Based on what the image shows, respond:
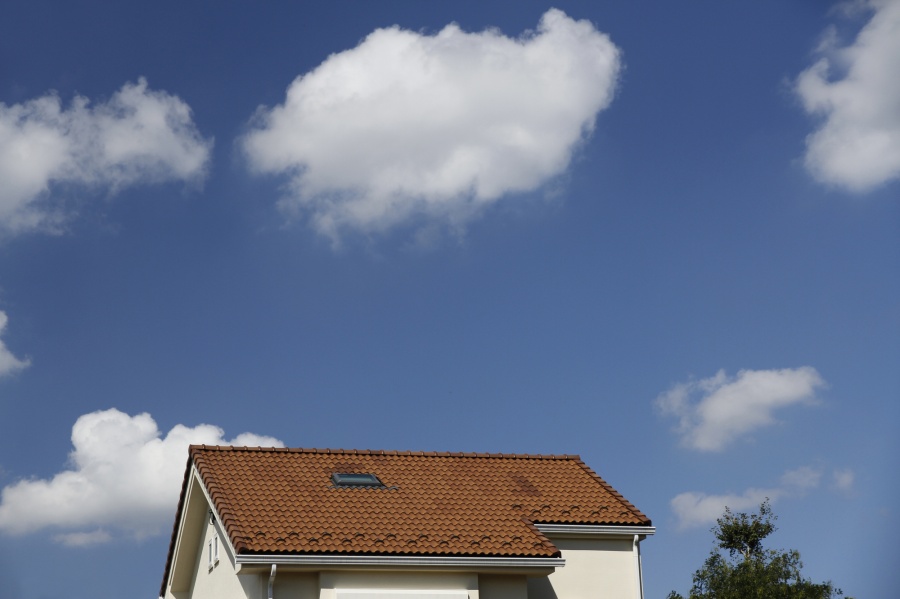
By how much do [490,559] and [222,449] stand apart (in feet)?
26.1

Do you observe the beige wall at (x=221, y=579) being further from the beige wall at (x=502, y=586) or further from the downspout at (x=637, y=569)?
the downspout at (x=637, y=569)

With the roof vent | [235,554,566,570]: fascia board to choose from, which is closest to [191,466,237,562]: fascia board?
[235,554,566,570]: fascia board

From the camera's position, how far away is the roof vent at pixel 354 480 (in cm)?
2541

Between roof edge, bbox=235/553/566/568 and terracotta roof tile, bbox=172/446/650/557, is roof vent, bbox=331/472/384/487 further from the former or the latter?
roof edge, bbox=235/553/566/568

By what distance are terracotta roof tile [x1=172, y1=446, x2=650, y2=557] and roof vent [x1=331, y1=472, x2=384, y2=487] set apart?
25 centimetres

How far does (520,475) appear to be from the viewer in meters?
28.2

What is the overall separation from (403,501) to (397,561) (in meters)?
2.97

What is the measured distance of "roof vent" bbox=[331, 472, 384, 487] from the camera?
83.4 feet

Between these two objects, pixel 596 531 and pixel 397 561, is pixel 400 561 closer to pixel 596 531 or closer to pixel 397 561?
pixel 397 561

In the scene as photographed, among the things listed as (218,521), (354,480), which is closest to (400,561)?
(354,480)

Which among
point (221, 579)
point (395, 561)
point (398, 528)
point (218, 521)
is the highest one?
point (218, 521)

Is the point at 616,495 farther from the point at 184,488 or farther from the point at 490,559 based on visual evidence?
the point at 184,488

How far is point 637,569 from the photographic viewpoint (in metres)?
26.2

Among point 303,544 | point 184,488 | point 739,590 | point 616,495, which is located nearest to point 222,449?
point 184,488
